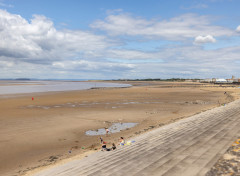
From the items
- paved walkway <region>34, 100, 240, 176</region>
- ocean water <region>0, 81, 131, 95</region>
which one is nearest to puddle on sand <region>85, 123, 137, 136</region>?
paved walkway <region>34, 100, 240, 176</region>

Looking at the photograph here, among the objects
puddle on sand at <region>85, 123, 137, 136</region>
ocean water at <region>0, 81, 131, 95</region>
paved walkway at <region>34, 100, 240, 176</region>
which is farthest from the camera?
ocean water at <region>0, 81, 131, 95</region>

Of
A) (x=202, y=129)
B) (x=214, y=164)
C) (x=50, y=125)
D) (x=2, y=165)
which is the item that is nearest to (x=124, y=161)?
(x=214, y=164)

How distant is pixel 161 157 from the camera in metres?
8.91

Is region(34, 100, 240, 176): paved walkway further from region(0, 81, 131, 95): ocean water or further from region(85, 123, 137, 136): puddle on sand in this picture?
region(0, 81, 131, 95): ocean water

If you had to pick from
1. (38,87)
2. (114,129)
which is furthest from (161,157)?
(38,87)

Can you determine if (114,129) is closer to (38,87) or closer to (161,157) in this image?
(161,157)

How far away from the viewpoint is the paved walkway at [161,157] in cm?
762

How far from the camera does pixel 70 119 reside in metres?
20.8

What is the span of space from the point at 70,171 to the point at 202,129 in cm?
1023

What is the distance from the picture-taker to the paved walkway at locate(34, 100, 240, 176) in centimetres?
762

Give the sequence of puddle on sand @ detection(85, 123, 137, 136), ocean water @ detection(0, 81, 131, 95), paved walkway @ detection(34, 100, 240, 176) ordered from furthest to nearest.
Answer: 1. ocean water @ detection(0, 81, 131, 95)
2. puddle on sand @ detection(85, 123, 137, 136)
3. paved walkway @ detection(34, 100, 240, 176)

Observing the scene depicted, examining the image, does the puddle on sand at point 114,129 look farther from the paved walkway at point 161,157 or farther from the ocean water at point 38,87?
the ocean water at point 38,87

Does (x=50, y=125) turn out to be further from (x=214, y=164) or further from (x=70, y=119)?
(x=214, y=164)

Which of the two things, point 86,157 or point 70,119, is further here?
point 70,119
